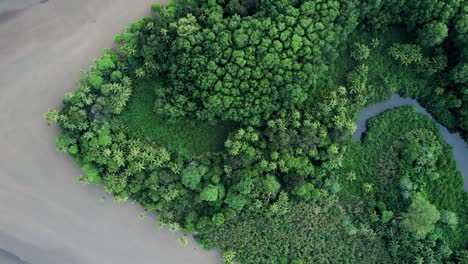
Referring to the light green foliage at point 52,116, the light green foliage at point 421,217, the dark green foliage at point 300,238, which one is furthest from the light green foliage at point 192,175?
the light green foliage at point 421,217

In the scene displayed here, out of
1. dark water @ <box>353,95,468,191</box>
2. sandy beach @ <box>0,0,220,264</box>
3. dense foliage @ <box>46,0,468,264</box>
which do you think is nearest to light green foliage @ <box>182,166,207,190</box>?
dense foliage @ <box>46,0,468,264</box>

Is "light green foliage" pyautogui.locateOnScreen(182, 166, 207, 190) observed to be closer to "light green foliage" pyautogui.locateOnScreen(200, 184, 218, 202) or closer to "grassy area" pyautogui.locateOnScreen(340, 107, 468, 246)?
"light green foliage" pyautogui.locateOnScreen(200, 184, 218, 202)

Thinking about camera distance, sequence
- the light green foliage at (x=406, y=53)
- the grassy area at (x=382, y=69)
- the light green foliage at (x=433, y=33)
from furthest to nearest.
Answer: the grassy area at (x=382, y=69) < the light green foliage at (x=406, y=53) < the light green foliage at (x=433, y=33)

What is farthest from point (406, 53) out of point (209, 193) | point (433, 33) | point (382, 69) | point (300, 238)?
point (209, 193)

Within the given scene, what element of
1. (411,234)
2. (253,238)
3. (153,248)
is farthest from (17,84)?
(411,234)

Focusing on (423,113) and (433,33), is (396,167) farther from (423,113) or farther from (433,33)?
(433,33)

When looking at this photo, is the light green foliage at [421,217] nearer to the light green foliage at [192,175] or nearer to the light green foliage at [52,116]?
the light green foliage at [192,175]

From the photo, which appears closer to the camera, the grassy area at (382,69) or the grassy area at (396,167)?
the grassy area at (382,69)
